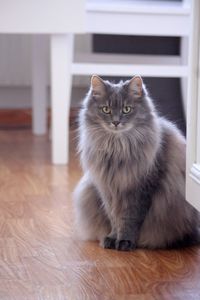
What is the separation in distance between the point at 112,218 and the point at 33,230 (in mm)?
262

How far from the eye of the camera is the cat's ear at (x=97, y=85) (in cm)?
162

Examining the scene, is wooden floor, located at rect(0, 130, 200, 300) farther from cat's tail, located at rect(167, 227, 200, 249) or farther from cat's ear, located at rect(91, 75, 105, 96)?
cat's ear, located at rect(91, 75, 105, 96)

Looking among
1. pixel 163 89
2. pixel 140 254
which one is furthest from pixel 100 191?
pixel 163 89

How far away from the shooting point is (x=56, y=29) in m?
2.43

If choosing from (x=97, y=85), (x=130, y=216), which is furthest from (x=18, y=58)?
(x=130, y=216)

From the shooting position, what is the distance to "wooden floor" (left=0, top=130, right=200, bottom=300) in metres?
1.36

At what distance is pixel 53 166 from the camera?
261 cm

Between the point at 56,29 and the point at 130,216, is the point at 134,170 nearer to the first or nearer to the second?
the point at 130,216

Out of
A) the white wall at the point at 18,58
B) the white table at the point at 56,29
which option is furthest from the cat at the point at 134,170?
the white wall at the point at 18,58

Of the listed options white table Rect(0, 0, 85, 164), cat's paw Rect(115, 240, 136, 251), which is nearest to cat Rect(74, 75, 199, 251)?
cat's paw Rect(115, 240, 136, 251)

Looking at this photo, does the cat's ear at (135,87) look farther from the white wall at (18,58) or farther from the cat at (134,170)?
the white wall at (18,58)

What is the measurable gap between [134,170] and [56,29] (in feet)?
3.22

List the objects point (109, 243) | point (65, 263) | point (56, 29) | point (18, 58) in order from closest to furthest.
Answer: point (65, 263), point (109, 243), point (56, 29), point (18, 58)

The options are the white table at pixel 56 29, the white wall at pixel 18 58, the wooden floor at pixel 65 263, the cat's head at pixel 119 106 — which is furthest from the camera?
the white wall at pixel 18 58
